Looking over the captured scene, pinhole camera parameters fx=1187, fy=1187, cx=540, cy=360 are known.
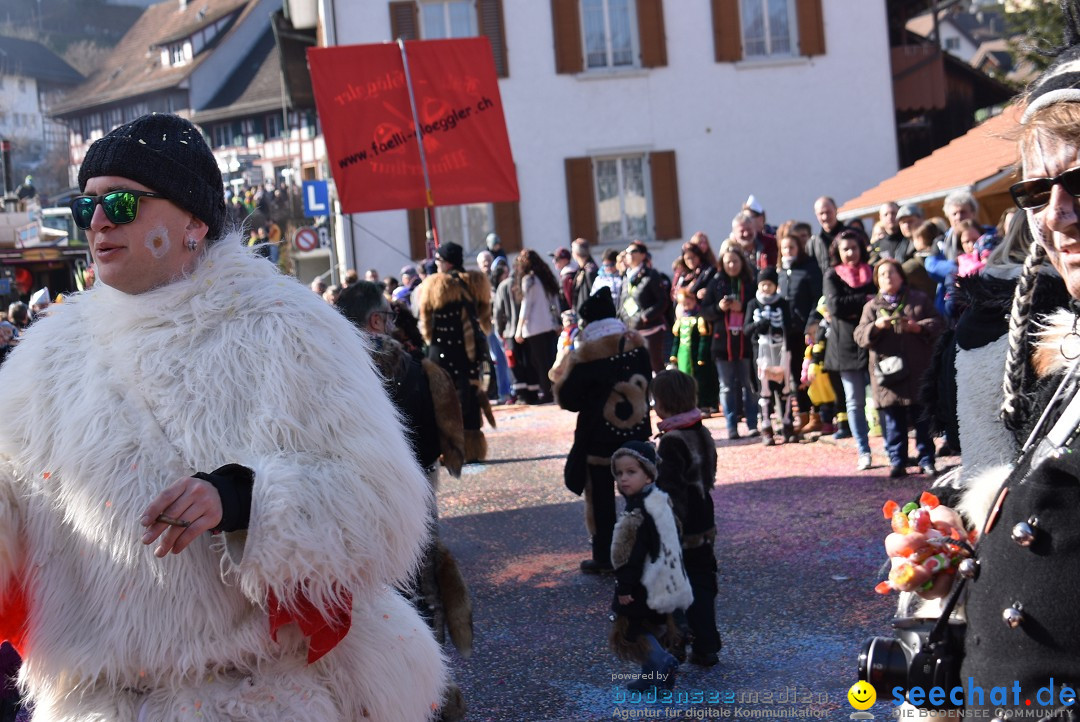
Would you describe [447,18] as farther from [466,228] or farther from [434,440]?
[434,440]

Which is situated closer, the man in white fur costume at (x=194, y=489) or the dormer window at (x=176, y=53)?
the man in white fur costume at (x=194, y=489)

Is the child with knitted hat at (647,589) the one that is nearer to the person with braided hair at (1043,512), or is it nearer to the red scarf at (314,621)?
the red scarf at (314,621)

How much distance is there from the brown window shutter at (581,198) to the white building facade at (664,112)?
1.0 inches

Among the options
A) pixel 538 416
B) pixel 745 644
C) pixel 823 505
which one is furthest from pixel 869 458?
pixel 538 416

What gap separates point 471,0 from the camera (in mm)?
21875

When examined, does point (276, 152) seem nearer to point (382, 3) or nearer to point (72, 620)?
point (382, 3)

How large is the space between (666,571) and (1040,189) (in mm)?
3521

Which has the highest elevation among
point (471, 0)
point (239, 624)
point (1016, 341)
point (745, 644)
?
point (471, 0)

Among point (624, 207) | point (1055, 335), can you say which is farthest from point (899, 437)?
point (624, 207)

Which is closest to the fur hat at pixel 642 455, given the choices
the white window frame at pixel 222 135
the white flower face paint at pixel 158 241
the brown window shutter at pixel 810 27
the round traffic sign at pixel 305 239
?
the white flower face paint at pixel 158 241

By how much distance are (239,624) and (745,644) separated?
12.2ft

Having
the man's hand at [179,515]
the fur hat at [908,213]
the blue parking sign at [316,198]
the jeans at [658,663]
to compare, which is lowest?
the jeans at [658,663]

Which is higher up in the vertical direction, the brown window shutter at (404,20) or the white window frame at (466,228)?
the brown window shutter at (404,20)

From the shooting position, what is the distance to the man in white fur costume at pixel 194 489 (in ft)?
7.97
